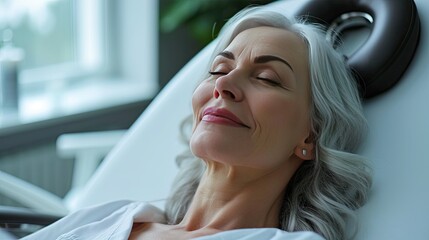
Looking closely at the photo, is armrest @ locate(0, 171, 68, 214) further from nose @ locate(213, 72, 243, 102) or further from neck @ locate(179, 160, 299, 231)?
nose @ locate(213, 72, 243, 102)

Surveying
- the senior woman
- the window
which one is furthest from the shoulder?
the window

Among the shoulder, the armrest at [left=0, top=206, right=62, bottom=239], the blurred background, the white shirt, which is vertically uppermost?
the shoulder

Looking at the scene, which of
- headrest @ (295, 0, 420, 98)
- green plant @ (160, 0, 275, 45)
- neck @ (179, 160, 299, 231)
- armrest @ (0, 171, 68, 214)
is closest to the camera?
neck @ (179, 160, 299, 231)

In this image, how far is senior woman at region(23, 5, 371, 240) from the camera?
133cm

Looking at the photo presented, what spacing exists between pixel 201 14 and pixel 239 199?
2.13 m

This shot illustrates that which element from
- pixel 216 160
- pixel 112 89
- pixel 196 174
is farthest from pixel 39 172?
pixel 216 160

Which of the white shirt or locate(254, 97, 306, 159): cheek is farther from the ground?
locate(254, 97, 306, 159): cheek

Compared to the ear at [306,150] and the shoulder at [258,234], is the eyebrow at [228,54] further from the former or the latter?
the shoulder at [258,234]

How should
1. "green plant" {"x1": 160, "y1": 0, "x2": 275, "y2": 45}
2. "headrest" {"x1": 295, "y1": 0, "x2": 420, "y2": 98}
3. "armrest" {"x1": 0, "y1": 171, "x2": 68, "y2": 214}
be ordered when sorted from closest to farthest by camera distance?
"headrest" {"x1": 295, "y1": 0, "x2": 420, "y2": 98}, "armrest" {"x1": 0, "y1": 171, "x2": 68, "y2": 214}, "green plant" {"x1": 160, "y1": 0, "x2": 275, "y2": 45}

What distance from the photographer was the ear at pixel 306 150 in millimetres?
1396

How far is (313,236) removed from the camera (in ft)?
4.09

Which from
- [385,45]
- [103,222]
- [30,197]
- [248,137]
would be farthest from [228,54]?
[30,197]

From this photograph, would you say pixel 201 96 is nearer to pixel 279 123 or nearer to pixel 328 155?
pixel 279 123

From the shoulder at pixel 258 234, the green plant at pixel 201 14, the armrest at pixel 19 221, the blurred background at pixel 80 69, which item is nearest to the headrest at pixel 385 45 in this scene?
the shoulder at pixel 258 234
